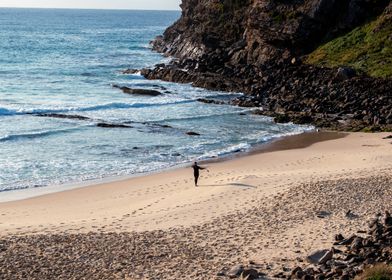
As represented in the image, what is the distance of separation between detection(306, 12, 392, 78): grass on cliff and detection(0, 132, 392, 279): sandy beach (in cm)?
2232

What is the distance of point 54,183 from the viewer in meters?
25.8

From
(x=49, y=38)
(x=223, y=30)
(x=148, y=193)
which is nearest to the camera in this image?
(x=148, y=193)

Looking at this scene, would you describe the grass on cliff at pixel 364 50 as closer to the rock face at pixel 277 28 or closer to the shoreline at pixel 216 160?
the rock face at pixel 277 28

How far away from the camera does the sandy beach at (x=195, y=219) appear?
15.8m

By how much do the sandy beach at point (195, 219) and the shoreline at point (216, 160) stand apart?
58 cm

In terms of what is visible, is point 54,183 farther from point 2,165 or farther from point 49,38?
point 49,38

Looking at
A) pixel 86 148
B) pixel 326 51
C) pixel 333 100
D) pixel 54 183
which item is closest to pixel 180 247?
pixel 54 183

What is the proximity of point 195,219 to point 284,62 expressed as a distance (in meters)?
39.0

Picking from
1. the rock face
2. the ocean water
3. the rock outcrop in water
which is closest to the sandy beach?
the ocean water

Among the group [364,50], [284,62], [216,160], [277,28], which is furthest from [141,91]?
[216,160]

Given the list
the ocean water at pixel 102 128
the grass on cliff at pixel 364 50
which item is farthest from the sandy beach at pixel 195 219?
the grass on cliff at pixel 364 50

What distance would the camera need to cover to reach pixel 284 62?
2227 inches

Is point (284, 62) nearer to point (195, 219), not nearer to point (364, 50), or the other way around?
point (364, 50)

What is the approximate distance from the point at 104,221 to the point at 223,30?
54.1m
